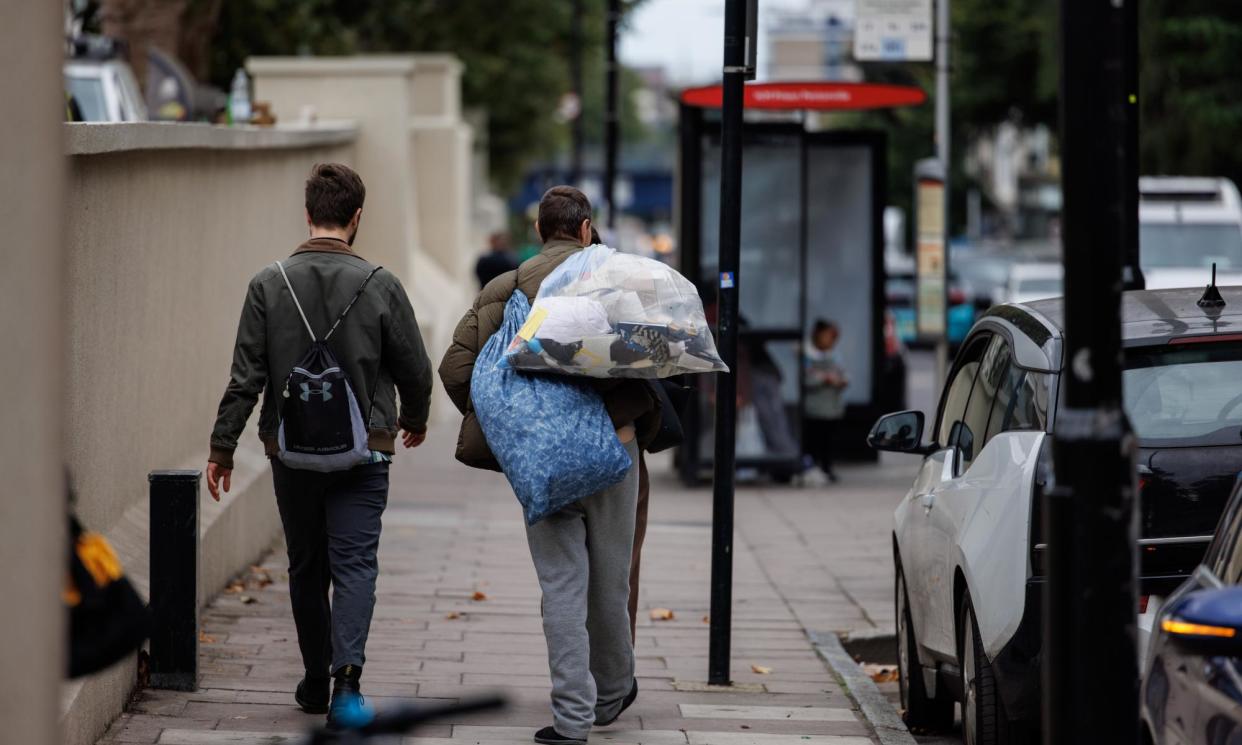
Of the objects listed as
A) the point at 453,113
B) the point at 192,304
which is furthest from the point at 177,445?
the point at 453,113

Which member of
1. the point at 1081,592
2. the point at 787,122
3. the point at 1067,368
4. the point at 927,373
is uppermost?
the point at 787,122

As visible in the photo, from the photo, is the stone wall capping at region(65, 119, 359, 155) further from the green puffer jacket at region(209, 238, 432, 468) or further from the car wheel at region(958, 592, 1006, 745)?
the car wheel at region(958, 592, 1006, 745)

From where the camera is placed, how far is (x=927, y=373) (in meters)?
29.8

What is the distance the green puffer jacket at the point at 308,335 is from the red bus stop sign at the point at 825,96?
27.4 ft

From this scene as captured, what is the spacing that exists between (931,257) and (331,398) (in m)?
11.2

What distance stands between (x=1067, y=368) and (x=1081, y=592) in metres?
0.45

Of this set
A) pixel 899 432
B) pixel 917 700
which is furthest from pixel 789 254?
pixel 917 700

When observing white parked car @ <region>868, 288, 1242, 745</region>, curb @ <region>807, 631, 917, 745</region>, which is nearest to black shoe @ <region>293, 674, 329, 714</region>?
curb @ <region>807, 631, 917, 745</region>

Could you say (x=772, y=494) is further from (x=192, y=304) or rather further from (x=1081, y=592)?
(x=1081, y=592)

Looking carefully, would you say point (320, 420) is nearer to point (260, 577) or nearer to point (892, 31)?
point (260, 577)

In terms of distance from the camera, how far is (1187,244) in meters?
20.9

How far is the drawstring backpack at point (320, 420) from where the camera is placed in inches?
233

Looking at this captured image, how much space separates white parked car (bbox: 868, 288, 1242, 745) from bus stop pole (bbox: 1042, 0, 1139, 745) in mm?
1505

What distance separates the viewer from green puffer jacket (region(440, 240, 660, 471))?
19.5ft
